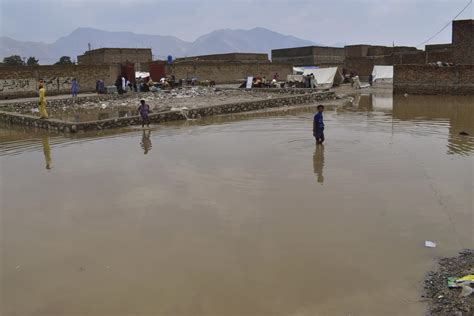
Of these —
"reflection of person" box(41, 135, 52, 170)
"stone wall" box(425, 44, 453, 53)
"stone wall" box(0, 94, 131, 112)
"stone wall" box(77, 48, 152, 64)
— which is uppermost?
"stone wall" box(77, 48, 152, 64)

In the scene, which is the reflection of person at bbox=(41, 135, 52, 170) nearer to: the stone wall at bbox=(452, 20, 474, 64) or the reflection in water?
the reflection in water

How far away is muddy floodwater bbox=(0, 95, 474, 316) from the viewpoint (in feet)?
16.8

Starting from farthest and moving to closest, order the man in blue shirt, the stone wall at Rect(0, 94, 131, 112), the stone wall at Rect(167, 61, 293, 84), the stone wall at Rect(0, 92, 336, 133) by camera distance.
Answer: the stone wall at Rect(167, 61, 293, 84) < the stone wall at Rect(0, 94, 131, 112) < the stone wall at Rect(0, 92, 336, 133) < the man in blue shirt

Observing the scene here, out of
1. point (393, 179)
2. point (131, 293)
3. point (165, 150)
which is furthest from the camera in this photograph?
point (165, 150)

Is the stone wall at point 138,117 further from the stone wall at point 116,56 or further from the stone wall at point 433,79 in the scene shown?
the stone wall at point 116,56

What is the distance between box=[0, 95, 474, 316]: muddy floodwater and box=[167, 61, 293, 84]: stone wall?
24.8 meters

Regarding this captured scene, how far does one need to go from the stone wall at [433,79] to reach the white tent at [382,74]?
8570mm

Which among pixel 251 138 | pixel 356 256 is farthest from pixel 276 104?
pixel 356 256

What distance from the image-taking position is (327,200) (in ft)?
26.3

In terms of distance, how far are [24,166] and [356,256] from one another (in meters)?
8.60

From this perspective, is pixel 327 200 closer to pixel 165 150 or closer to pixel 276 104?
pixel 165 150

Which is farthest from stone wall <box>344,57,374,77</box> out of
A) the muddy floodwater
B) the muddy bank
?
the muddy bank

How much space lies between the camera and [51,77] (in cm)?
2900

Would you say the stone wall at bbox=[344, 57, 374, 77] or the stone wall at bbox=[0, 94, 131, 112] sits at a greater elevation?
the stone wall at bbox=[344, 57, 374, 77]
